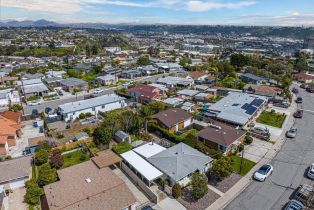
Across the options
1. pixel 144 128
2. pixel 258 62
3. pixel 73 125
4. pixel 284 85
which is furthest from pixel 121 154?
pixel 258 62

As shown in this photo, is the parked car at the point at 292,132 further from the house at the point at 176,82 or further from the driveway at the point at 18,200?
the driveway at the point at 18,200

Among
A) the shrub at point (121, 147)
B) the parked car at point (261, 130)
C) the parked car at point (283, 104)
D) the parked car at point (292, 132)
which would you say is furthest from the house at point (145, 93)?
the parked car at point (292, 132)

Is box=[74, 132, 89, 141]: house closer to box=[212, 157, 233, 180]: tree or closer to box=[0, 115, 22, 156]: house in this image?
box=[0, 115, 22, 156]: house

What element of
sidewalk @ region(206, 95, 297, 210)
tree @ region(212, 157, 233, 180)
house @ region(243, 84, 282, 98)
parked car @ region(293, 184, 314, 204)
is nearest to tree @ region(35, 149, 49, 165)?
sidewalk @ region(206, 95, 297, 210)

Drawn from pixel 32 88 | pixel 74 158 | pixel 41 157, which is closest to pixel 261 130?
pixel 74 158

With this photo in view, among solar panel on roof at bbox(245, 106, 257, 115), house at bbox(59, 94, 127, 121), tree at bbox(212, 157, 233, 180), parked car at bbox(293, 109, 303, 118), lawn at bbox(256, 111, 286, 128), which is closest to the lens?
tree at bbox(212, 157, 233, 180)
